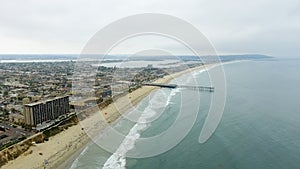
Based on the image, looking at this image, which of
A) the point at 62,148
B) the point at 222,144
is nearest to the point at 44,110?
the point at 62,148

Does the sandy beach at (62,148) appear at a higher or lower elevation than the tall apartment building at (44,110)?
lower

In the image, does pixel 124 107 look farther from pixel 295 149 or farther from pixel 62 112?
pixel 295 149

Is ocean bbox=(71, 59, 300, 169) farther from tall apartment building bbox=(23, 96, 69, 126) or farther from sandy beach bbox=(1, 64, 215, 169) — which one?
tall apartment building bbox=(23, 96, 69, 126)

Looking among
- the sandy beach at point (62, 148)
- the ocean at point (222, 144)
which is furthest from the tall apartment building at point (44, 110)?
the ocean at point (222, 144)

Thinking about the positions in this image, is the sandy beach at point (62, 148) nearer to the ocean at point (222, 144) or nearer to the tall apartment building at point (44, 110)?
the ocean at point (222, 144)

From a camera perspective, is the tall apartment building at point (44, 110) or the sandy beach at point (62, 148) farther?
the tall apartment building at point (44, 110)

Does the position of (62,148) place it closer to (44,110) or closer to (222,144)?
(44,110)

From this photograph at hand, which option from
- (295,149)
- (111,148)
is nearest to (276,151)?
(295,149)

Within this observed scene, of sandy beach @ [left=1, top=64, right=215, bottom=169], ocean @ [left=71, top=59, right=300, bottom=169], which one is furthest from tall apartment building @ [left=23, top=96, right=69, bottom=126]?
ocean @ [left=71, top=59, right=300, bottom=169]
